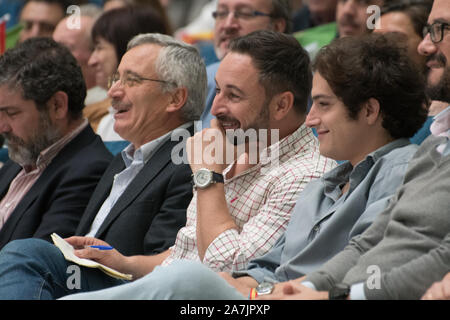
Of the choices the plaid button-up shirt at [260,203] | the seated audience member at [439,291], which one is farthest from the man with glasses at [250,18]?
the seated audience member at [439,291]

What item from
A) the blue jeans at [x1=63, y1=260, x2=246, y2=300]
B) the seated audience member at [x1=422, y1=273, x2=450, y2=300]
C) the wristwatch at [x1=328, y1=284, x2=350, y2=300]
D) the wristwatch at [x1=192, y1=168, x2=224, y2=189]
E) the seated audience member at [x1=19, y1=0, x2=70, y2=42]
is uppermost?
the seated audience member at [x1=422, y1=273, x2=450, y2=300]

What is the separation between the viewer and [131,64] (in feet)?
12.0

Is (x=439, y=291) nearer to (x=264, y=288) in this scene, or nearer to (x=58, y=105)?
(x=264, y=288)

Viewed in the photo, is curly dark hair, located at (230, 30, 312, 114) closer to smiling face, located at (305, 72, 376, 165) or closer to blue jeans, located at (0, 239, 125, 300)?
smiling face, located at (305, 72, 376, 165)

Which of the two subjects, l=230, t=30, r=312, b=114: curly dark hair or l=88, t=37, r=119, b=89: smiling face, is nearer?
l=230, t=30, r=312, b=114: curly dark hair

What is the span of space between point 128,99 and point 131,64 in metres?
0.16

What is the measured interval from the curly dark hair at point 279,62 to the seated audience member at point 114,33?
158cm

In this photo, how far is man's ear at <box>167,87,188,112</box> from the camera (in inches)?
142

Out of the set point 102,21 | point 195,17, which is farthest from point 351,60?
point 195,17

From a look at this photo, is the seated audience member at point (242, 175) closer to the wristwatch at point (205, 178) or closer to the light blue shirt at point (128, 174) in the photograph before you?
the wristwatch at point (205, 178)

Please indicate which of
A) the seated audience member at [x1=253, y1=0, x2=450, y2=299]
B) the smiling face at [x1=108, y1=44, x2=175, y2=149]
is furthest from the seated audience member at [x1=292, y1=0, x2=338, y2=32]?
the seated audience member at [x1=253, y1=0, x2=450, y2=299]

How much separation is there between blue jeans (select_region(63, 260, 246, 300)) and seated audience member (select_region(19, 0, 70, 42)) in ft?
13.8

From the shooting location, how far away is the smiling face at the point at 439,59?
2648 millimetres

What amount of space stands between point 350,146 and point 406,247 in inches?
23.3
